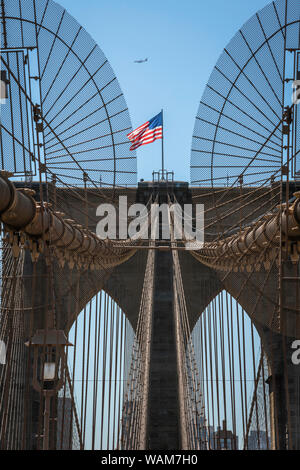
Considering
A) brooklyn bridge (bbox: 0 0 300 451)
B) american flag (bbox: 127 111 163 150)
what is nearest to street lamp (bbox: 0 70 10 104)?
brooklyn bridge (bbox: 0 0 300 451)

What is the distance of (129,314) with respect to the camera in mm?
25312

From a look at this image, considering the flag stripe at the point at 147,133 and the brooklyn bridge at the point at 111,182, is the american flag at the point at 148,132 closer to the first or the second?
the flag stripe at the point at 147,133

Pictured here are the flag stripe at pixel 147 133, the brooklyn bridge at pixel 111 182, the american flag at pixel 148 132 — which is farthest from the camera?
the flag stripe at pixel 147 133

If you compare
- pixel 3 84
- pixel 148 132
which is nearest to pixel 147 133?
pixel 148 132

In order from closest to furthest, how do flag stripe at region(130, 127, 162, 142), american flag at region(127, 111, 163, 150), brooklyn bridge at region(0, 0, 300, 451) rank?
brooklyn bridge at region(0, 0, 300, 451) → american flag at region(127, 111, 163, 150) → flag stripe at region(130, 127, 162, 142)

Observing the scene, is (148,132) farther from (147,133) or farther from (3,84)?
(3,84)

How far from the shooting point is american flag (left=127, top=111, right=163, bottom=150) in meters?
21.1

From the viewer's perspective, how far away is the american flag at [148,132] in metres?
21.1

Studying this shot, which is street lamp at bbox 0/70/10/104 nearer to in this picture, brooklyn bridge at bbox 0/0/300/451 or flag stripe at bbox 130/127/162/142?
brooklyn bridge at bbox 0/0/300/451

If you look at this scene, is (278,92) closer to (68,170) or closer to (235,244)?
(235,244)

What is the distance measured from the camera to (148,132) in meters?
21.8

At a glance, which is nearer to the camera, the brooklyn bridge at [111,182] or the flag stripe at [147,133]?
the brooklyn bridge at [111,182]

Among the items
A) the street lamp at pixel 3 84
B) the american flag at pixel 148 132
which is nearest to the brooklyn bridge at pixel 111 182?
the street lamp at pixel 3 84
